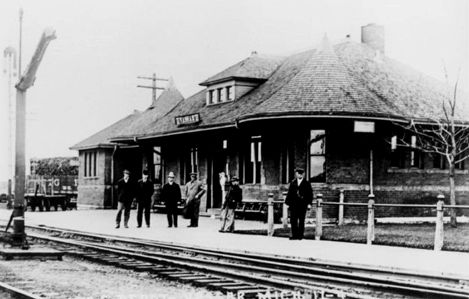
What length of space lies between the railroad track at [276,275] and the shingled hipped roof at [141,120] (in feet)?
66.5

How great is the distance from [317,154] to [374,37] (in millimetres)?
8293

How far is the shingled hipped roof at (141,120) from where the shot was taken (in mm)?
36156

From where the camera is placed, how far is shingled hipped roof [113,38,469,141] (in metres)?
22.3

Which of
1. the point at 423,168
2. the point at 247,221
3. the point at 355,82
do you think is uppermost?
the point at 355,82

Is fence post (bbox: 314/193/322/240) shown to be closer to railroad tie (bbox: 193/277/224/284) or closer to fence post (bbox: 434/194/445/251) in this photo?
fence post (bbox: 434/194/445/251)

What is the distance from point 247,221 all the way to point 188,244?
8.20 m

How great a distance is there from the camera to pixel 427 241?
15.8 m

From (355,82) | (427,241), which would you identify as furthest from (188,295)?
(355,82)

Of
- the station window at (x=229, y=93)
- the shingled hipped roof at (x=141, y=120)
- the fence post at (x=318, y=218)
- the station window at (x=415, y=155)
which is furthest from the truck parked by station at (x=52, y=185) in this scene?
the fence post at (x=318, y=218)

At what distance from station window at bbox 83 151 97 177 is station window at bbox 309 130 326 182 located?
2039 centimetres

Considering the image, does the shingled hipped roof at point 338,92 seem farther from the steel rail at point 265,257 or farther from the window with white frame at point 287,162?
the steel rail at point 265,257

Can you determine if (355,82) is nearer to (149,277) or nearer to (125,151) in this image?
(149,277)

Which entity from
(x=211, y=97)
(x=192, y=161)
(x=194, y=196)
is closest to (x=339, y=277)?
(x=194, y=196)

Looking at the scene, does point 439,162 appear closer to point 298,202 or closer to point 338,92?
point 338,92
